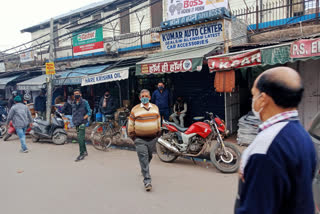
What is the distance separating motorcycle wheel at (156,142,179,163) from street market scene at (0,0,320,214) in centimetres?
3

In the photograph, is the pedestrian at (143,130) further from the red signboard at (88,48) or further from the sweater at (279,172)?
the red signboard at (88,48)

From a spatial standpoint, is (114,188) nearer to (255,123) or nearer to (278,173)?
(278,173)

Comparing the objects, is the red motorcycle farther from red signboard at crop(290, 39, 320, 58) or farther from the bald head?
the bald head

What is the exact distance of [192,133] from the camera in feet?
18.4

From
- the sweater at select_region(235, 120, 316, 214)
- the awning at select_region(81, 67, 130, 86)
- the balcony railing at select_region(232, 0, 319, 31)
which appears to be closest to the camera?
the sweater at select_region(235, 120, 316, 214)

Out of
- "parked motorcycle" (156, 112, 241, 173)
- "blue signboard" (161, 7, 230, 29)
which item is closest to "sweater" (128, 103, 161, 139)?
"parked motorcycle" (156, 112, 241, 173)

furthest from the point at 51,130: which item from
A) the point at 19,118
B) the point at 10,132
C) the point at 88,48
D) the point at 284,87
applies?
the point at 284,87

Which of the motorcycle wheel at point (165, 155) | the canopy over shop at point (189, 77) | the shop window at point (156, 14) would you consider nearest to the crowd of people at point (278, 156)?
the motorcycle wheel at point (165, 155)

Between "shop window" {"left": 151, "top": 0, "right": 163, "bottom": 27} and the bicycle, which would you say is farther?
"shop window" {"left": 151, "top": 0, "right": 163, "bottom": 27}

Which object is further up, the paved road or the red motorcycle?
the red motorcycle

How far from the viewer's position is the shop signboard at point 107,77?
856 centimetres

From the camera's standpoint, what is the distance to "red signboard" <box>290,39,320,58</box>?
5.16 metres

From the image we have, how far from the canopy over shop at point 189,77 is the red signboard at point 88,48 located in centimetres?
382

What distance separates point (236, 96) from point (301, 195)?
25.3 ft
